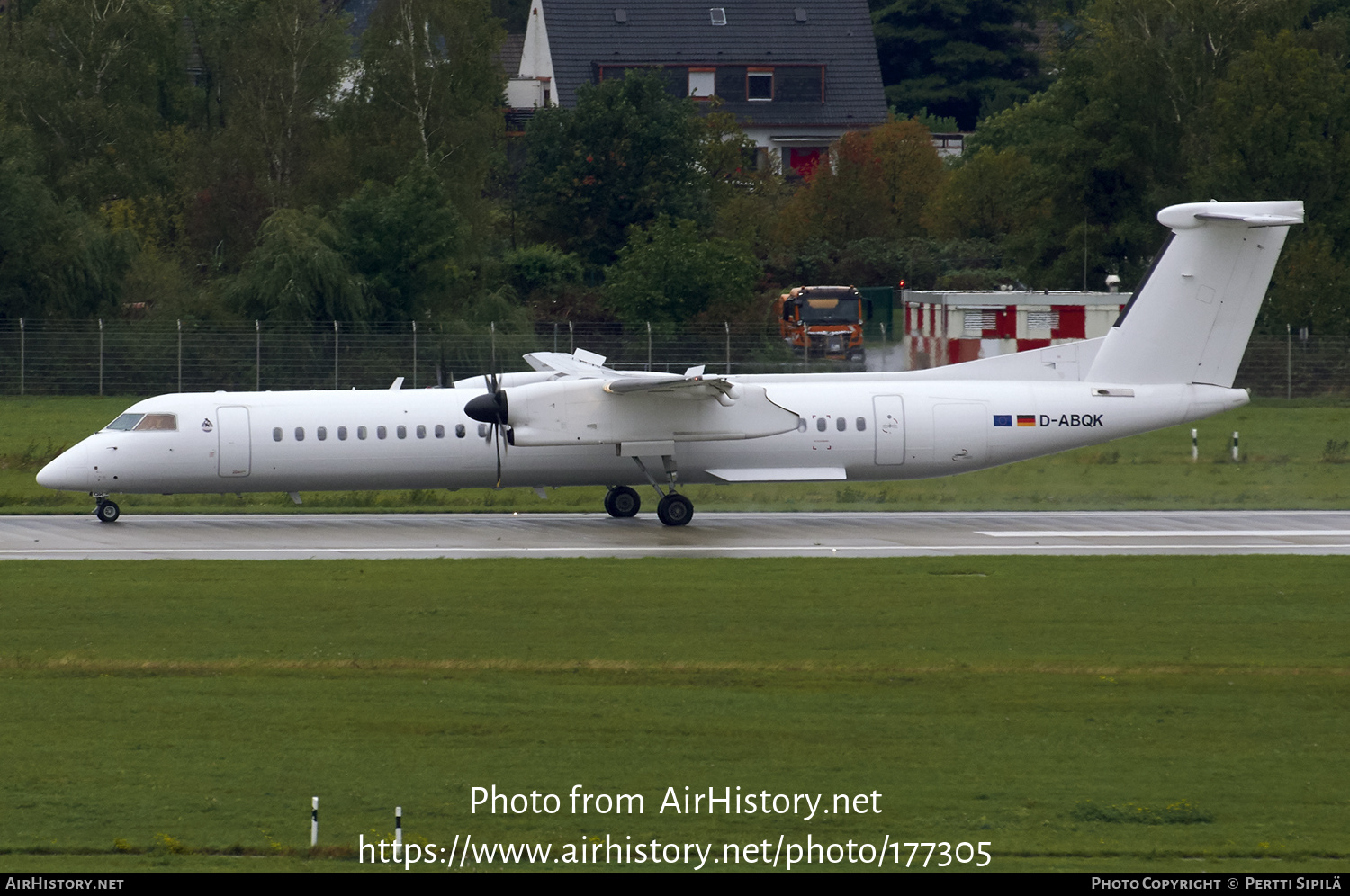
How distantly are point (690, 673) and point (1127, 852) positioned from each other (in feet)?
20.5

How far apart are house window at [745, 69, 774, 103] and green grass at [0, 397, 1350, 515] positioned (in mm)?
39162

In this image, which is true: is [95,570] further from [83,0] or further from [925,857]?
[83,0]

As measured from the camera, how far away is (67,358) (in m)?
42.9

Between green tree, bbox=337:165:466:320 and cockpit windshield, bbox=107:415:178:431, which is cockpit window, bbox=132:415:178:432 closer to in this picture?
cockpit windshield, bbox=107:415:178:431

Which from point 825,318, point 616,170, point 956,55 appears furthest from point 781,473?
point 956,55

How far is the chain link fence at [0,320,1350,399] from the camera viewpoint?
42.6 meters

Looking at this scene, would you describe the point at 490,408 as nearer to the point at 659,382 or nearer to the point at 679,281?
the point at 659,382

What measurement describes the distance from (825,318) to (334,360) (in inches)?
637

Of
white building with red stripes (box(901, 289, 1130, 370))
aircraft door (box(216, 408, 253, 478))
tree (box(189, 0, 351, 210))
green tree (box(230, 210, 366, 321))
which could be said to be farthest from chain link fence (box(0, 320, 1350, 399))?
aircraft door (box(216, 408, 253, 478))

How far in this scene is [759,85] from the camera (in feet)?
242

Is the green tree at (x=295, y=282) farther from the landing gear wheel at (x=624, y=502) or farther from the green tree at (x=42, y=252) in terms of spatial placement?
the landing gear wheel at (x=624, y=502)

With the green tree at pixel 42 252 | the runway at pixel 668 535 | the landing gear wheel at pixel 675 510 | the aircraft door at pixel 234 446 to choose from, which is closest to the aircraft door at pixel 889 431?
the runway at pixel 668 535

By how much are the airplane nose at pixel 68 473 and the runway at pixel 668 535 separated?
2.74 feet

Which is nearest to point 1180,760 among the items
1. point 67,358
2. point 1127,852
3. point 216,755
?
point 1127,852
